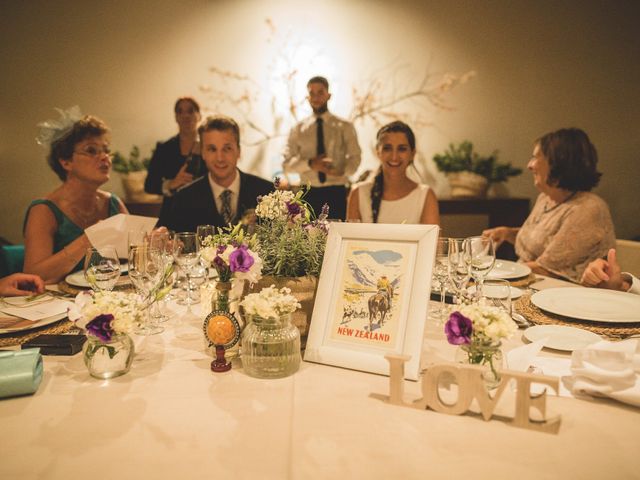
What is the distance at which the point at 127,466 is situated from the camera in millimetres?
720

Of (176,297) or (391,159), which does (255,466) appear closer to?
(176,297)

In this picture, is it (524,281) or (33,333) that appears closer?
(33,333)

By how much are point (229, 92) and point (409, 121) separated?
191 cm

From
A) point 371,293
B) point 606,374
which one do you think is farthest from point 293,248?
point 606,374

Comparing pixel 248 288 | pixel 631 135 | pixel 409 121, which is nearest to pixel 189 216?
pixel 248 288

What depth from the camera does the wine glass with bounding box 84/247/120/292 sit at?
1.30 metres

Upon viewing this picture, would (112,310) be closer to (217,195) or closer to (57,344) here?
(57,344)

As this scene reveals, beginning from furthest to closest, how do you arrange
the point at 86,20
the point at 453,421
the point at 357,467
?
the point at 86,20, the point at 453,421, the point at 357,467

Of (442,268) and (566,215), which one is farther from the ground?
(566,215)

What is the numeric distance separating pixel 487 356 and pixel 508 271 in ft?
3.42

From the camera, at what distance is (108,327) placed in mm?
965

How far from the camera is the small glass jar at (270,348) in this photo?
0.99 metres

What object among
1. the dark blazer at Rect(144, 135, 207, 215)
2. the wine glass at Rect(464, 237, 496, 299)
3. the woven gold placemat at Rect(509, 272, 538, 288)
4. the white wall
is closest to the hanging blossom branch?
the white wall

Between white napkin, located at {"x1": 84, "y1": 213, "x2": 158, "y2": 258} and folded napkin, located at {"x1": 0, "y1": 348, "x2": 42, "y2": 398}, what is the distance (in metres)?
0.78
